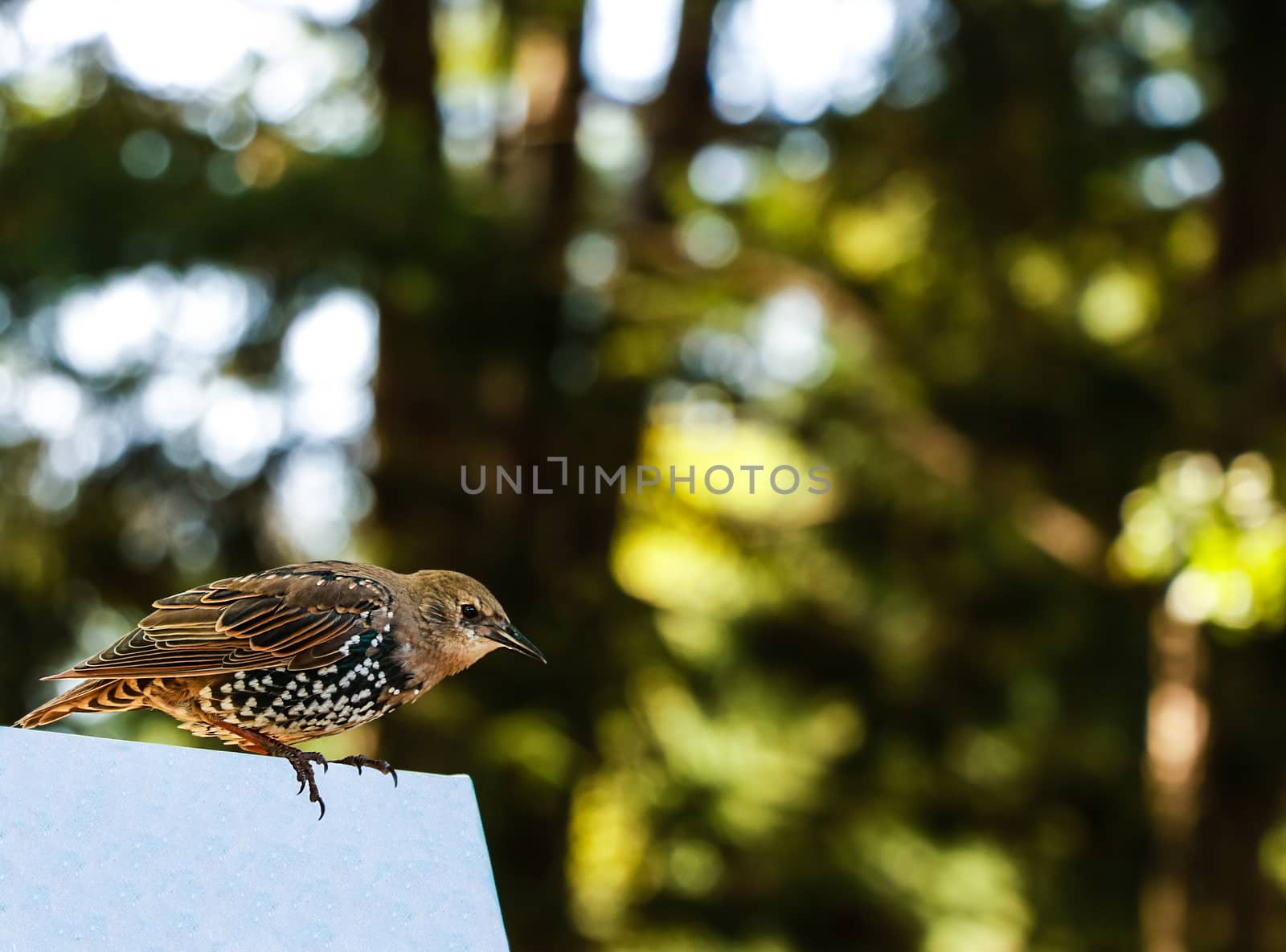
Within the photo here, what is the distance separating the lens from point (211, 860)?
157 cm

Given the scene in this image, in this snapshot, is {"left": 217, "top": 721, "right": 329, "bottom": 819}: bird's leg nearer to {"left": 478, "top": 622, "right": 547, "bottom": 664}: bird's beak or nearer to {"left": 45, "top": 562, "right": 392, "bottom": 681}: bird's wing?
{"left": 45, "top": 562, "right": 392, "bottom": 681}: bird's wing

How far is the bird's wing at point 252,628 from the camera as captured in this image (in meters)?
1.80

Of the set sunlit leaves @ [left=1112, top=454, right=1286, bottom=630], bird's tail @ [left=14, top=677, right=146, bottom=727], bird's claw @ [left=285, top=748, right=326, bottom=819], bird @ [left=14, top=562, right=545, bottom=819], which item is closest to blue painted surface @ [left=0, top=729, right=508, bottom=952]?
bird's claw @ [left=285, top=748, right=326, bottom=819]

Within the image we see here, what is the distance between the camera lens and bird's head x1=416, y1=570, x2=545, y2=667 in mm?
1869

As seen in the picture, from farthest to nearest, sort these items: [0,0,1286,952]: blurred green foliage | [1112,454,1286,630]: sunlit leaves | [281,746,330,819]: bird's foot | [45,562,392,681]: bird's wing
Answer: [0,0,1286,952]: blurred green foliage
[1112,454,1286,630]: sunlit leaves
[45,562,392,681]: bird's wing
[281,746,330,819]: bird's foot

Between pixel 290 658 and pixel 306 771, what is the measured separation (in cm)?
18

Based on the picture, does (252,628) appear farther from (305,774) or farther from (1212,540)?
(1212,540)

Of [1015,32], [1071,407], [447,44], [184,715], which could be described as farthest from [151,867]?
[447,44]

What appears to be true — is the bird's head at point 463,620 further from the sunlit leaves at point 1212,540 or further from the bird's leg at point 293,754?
the sunlit leaves at point 1212,540

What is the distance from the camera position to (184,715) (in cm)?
184

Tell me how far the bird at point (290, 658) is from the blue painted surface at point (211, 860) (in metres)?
0.12

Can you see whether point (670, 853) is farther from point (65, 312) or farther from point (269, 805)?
point (269, 805)

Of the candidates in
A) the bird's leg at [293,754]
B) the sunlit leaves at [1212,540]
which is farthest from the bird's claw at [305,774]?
the sunlit leaves at [1212,540]

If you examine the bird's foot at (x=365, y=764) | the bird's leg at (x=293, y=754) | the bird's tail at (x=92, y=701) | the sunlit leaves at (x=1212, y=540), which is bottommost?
the sunlit leaves at (x=1212, y=540)
